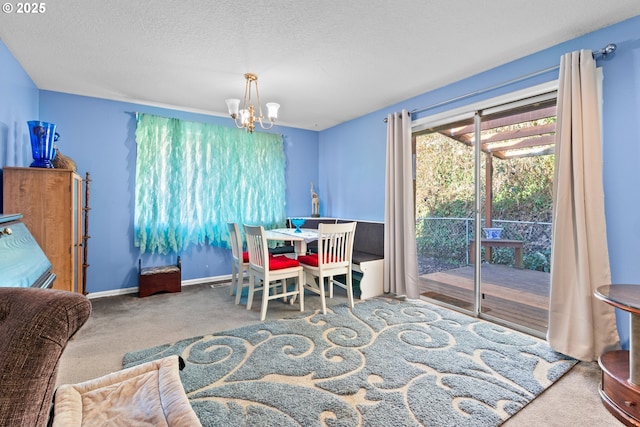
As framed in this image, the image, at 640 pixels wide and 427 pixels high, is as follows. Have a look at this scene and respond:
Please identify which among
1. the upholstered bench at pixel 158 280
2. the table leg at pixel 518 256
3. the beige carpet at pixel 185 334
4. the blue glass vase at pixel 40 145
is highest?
the blue glass vase at pixel 40 145

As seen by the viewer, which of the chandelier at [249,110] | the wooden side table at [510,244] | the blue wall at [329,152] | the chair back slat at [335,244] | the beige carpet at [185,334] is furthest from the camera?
the wooden side table at [510,244]

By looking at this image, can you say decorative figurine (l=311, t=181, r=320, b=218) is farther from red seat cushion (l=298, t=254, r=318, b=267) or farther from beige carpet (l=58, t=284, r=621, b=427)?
red seat cushion (l=298, t=254, r=318, b=267)

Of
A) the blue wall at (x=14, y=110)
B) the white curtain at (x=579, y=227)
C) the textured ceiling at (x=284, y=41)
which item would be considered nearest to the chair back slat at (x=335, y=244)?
the textured ceiling at (x=284, y=41)

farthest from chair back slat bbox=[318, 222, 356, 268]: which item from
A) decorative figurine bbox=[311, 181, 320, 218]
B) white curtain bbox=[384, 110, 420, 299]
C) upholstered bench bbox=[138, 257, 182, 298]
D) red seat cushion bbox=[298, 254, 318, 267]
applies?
upholstered bench bbox=[138, 257, 182, 298]

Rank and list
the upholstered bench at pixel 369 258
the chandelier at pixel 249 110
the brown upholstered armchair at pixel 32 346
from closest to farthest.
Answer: the brown upholstered armchair at pixel 32 346
the chandelier at pixel 249 110
the upholstered bench at pixel 369 258

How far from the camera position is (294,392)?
69.4 inches

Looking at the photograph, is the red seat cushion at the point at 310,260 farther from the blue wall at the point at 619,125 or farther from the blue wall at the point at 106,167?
the blue wall at the point at 619,125

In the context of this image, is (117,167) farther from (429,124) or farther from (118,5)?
(429,124)

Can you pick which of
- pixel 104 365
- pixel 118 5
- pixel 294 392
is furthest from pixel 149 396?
pixel 118 5

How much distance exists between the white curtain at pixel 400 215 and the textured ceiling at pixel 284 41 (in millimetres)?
497

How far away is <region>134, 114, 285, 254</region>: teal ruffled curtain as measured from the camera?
3.86m

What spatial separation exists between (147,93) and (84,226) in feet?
5.59

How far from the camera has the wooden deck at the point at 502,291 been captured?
3.05 meters

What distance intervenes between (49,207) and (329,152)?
12.1ft
